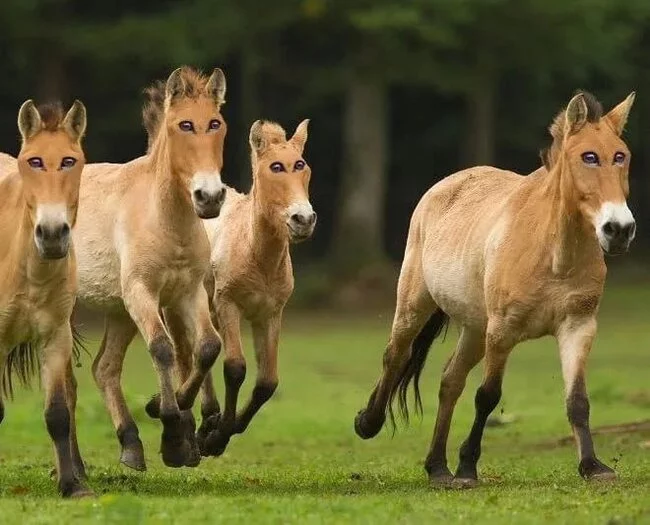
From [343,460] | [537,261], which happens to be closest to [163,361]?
[537,261]

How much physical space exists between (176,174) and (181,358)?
192 centimetres

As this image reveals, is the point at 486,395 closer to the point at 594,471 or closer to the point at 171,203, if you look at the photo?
the point at 594,471

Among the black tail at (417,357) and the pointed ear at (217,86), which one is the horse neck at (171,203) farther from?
the black tail at (417,357)

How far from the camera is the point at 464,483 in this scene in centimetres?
1090

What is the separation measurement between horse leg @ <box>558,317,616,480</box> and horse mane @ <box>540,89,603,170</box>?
44.2 inches

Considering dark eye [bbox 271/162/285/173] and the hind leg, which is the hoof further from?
dark eye [bbox 271/162/285/173]

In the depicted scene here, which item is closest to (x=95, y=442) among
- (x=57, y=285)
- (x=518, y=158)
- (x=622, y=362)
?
(x=57, y=285)

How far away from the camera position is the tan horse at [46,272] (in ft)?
30.9

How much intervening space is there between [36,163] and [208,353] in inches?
88.9

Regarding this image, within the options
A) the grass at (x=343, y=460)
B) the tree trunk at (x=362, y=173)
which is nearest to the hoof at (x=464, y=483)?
the grass at (x=343, y=460)

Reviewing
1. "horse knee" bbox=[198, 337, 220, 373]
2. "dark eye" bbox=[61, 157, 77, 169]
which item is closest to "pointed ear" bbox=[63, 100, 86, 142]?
"dark eye" bbox=[61, 157, 77, 169]

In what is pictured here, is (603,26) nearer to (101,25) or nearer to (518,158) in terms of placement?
(518,158)

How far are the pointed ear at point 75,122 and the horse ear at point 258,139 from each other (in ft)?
7.38

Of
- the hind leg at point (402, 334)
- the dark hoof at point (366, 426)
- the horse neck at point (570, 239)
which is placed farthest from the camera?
the dark hoof at point (366, 426)
